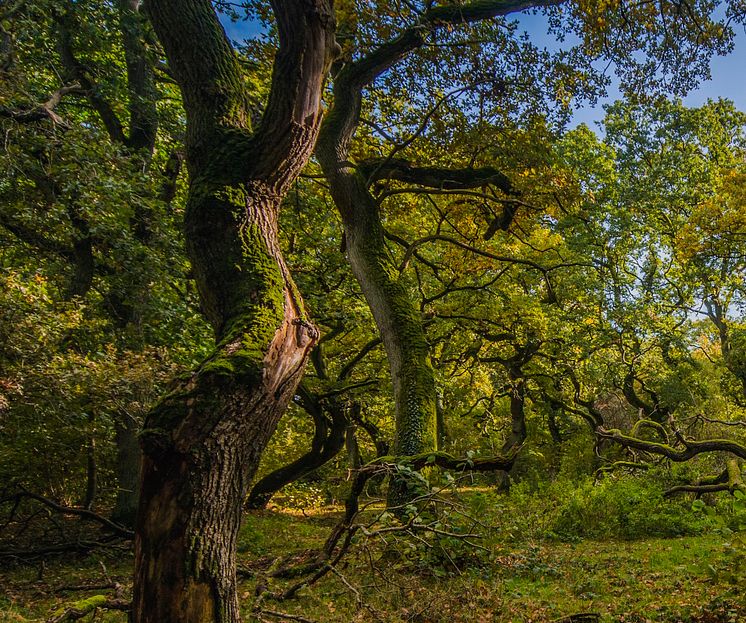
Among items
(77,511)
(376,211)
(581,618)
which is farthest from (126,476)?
(581,618)

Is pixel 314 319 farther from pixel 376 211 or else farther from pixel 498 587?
pixel 498 587

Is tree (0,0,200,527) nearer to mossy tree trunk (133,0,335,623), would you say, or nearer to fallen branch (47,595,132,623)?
fallen branch (47,595,132,623)

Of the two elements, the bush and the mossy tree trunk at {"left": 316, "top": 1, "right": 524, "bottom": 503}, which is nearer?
the mossy tree trunk at {"left": 316, "top": 1, "right": 524, "bottom": 503}

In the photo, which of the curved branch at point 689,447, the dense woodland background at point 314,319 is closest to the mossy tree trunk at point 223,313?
the dense woodland background at point 314,319

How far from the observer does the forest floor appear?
13.1 ft

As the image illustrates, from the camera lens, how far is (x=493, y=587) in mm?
4566

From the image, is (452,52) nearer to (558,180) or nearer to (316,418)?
(558,180)

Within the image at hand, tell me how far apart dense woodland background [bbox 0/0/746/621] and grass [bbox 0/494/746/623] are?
1.9 inches

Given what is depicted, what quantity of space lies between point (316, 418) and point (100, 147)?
8.21 metres

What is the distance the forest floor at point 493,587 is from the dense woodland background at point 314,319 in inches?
2.0

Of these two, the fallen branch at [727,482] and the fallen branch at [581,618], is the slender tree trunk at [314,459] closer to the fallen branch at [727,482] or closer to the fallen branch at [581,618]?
the fallen branch at [727,482]

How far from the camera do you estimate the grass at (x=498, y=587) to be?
13.2 ft

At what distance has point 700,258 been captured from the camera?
1526cm

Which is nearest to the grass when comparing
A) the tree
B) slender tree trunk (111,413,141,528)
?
slender tree trunk (111,413,141,528)
